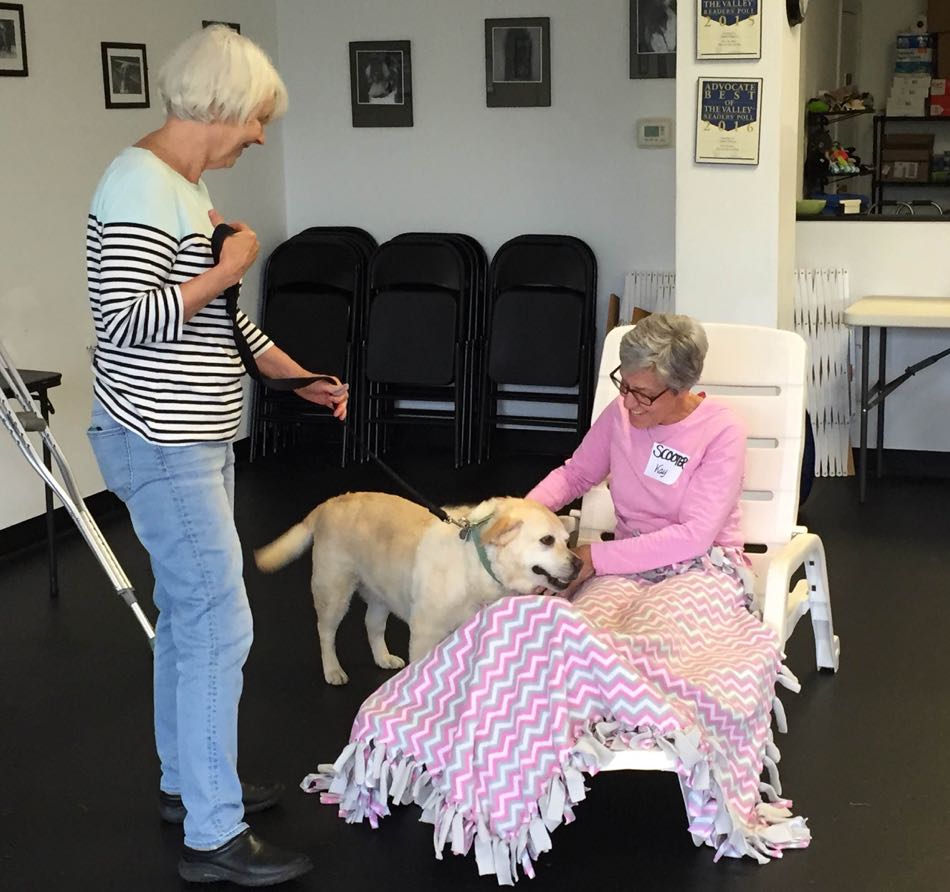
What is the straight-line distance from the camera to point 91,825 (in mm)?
2938

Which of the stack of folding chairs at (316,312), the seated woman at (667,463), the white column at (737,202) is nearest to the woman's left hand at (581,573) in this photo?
the seated woman at (667,463)

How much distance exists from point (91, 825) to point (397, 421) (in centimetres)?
361

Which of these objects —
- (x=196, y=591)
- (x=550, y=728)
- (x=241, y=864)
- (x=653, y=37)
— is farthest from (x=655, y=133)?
(x=241, y=864)

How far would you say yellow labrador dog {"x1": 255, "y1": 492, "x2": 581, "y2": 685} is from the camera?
295 centimetres

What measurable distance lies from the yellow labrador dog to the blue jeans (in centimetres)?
62

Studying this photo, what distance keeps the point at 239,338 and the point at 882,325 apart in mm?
3324

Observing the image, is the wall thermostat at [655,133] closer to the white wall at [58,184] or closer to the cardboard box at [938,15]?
the white wall at [58,184]

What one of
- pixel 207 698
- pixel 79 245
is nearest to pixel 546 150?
pixel 79 245

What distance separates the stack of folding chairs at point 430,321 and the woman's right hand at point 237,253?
3.81 metres

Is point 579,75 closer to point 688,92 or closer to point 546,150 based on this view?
point 546,150

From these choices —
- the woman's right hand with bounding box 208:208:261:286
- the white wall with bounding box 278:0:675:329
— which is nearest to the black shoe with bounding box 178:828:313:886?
the woman's right hand with bounding box 208:208:261:286

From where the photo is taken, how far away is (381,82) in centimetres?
643

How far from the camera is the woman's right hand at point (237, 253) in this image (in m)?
2.32

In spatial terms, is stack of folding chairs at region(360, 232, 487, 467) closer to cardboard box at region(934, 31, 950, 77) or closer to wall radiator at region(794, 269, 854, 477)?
wall radiator at region(794, 269, 854, 477)
